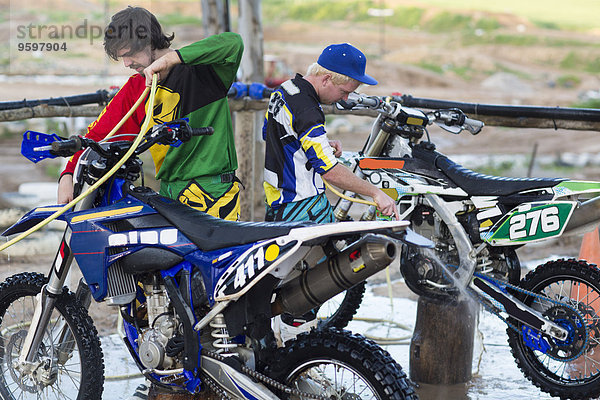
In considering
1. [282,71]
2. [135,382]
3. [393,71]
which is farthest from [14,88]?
[135,382]

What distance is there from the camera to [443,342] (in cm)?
461

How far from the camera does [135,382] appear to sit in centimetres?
470

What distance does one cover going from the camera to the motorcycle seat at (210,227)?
313cm

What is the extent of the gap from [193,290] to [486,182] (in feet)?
6.17

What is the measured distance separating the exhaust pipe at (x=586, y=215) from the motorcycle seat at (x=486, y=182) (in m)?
0.19

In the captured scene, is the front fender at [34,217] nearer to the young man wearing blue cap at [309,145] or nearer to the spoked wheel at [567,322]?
the young man wearing blue cap at [309,145]

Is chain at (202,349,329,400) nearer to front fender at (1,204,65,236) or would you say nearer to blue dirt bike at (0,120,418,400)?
blue dirt bike at (0,120,418,400)

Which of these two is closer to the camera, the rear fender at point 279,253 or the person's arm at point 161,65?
the rear fender at point 279,253

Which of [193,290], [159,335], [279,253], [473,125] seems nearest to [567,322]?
[473,125]

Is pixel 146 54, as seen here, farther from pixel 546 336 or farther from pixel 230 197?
pixel 546 336

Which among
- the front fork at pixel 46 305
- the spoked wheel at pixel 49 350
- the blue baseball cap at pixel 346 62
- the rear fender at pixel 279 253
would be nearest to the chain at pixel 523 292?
the blue baseball cap at pixel 346 62

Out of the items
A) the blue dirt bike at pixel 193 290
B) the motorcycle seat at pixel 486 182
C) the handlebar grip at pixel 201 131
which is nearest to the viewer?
the blue dirt bike at pixel 193 290

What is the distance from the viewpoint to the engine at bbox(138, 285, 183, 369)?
11.0ft

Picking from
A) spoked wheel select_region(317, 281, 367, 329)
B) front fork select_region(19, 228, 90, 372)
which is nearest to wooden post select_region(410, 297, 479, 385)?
spoked wheel select_region(317, 281, 367, 329)
